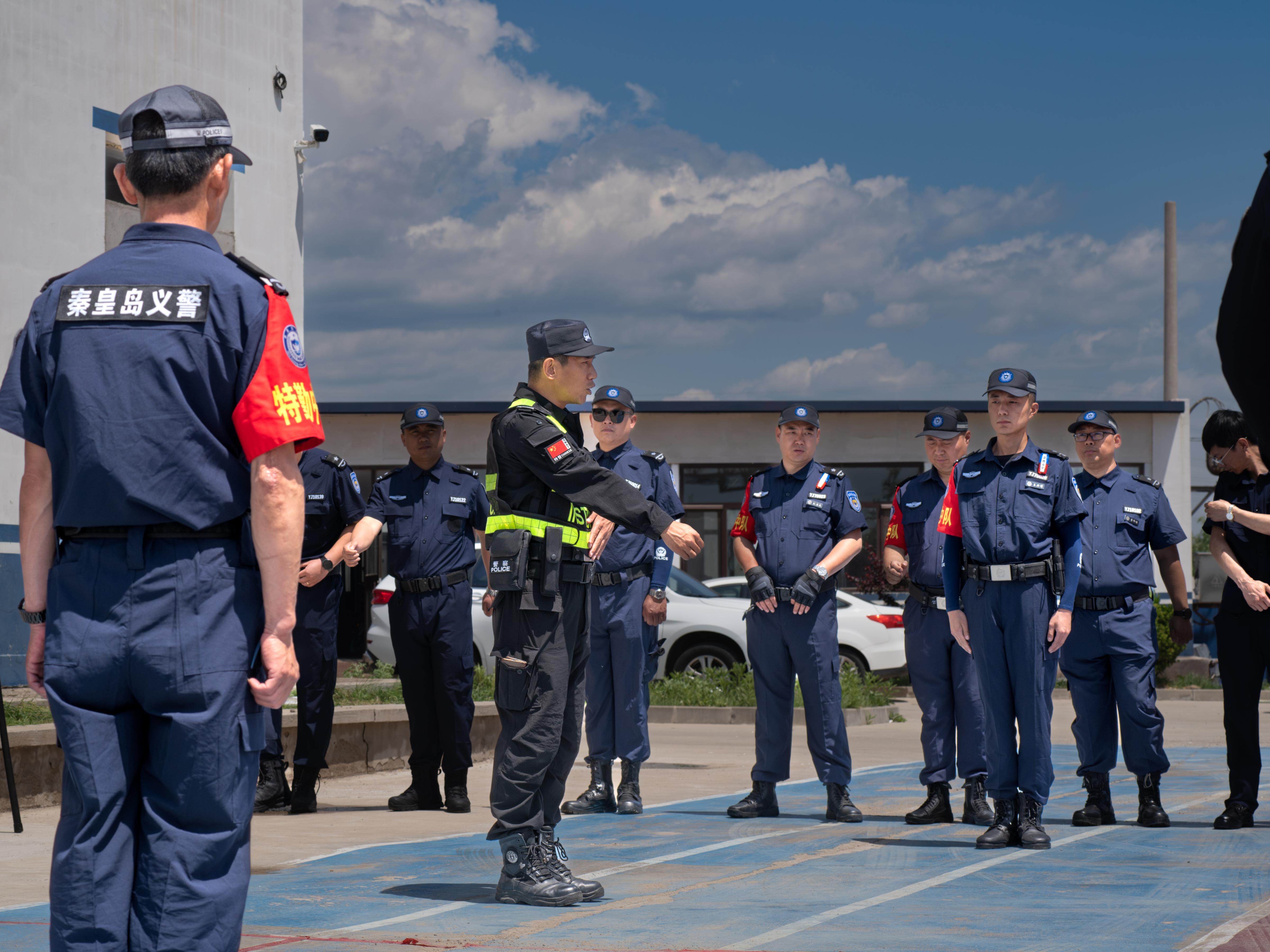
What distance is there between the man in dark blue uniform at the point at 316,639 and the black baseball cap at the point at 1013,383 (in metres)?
3.52

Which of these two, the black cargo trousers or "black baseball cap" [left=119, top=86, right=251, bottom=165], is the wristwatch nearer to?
"black baseball cap" [left=119, top=86, right=251, bottom=165]

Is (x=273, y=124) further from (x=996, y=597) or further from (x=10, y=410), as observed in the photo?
(x=10, y=410)

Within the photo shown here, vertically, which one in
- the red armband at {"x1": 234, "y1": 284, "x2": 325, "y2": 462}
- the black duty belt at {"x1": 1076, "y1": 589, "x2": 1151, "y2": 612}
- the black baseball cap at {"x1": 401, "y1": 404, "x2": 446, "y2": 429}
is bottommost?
the black duty belt at {"x1": 1076, "y1": 589, "x2": 1151, "y2": 612}

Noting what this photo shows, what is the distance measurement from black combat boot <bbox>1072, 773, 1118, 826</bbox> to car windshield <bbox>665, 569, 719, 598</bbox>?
9.83m

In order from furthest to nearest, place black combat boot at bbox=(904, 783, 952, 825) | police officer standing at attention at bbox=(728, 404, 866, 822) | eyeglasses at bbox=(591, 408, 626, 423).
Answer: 1. eyeglasses at bbox=(591, 408, 626, 423)
2. police officer standing at attention at bbox=(728, 404, 866, 822)
3. black combat boot at bbox=(904, 783, 952, 825)

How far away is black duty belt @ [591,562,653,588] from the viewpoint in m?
8.45

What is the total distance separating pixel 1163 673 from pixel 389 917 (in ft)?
58.4

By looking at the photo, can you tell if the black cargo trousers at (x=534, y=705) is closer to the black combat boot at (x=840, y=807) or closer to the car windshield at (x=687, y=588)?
the black combat boot at (x=840, y=807)

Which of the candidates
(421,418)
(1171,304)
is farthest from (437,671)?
(1171,304)

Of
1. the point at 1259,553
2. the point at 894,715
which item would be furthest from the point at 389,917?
the point at 894,715

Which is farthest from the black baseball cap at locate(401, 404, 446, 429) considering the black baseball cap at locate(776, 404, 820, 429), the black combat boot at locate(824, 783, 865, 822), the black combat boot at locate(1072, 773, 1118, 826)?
the black combat boot at locate(1072, 773, 1118, 826)

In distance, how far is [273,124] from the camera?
13.4 metres

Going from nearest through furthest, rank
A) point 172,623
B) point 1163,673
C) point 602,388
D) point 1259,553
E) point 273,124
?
point 172,623 → point 1259,553 → point 602,388 → point 273,124 → point 1163,673

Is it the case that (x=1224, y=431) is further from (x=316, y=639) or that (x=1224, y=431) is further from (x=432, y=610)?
(x=316, y=639)
